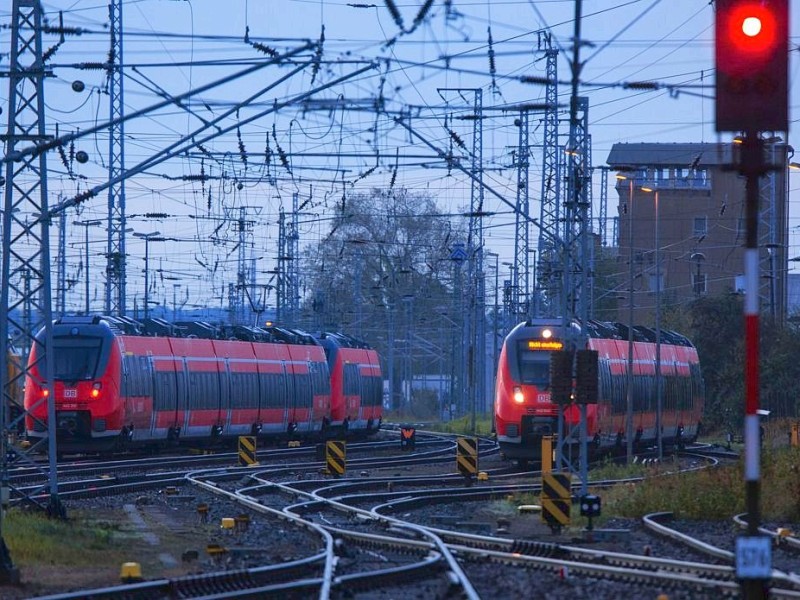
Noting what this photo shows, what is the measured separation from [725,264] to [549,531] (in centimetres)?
6263

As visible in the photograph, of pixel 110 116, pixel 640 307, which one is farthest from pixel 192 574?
pixel 640 307

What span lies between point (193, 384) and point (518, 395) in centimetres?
1100

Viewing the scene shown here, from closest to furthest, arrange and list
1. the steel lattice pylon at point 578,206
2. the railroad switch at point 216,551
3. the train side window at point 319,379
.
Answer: the railroad switch at point 216,551, the steel lattice pylon at point 578,206, the train side window at point 319,379

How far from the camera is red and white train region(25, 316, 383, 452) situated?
126 ft

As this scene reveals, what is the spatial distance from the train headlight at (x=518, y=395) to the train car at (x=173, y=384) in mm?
9942

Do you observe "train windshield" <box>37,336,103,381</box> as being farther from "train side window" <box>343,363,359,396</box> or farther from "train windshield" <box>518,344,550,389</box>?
"train side window" <box>343,363,359,396</box>

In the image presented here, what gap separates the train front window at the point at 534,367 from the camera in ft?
121

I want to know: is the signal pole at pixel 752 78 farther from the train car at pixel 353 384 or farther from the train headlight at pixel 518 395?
the train car at pixel 353 384

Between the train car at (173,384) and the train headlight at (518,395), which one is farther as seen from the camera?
the train car at (173,384)

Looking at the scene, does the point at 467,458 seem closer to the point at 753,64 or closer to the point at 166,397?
the point at 166,397

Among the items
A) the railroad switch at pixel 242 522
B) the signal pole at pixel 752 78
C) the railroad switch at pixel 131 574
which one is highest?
the signal pole at pixel 752 78

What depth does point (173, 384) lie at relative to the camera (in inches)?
1668

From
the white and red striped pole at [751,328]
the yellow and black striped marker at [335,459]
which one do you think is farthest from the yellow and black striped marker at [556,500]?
the yellow and black striped marker at [335,459]

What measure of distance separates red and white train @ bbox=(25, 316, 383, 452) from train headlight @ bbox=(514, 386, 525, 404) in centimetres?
995
